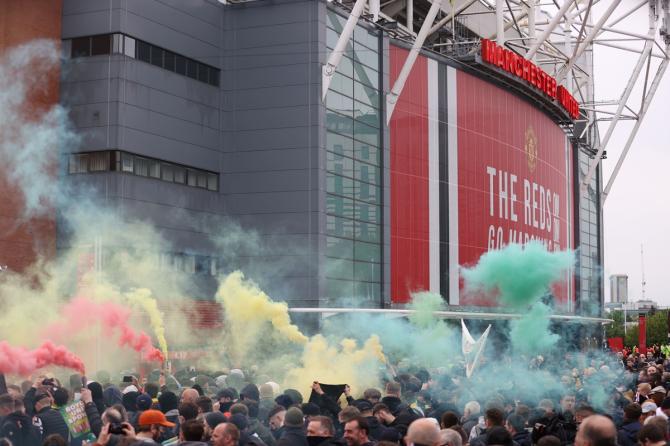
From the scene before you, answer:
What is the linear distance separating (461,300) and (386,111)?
39.7ft

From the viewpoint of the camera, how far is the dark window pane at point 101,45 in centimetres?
3875

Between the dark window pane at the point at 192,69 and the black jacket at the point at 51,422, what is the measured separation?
3134 centimetres

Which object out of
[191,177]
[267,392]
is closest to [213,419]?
[267,392]

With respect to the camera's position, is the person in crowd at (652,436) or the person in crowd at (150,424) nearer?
the person in crowd at (652,436)

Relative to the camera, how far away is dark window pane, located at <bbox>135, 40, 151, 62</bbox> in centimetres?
3941

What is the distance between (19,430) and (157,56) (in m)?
30.8

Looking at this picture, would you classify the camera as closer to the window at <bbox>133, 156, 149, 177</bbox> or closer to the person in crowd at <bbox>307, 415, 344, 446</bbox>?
the person in crowd at <bbox>307, 415, 344, 446</bbox>

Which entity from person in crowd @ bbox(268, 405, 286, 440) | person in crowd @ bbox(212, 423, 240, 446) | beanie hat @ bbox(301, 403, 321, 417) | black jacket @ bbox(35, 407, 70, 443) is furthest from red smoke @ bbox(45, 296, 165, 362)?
person in crowd @ bbox(212, 423, 240, 446)

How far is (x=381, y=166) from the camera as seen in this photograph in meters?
48.2

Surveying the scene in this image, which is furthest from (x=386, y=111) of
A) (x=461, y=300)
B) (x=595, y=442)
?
(x=595, y=442)

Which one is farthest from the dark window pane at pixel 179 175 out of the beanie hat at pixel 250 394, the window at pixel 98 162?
the beanie hat at pixel 250 394

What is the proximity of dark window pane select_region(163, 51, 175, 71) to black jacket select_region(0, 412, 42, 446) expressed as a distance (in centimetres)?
3088

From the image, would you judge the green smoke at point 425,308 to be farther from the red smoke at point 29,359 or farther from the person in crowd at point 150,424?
the person in crowd at point 150,424

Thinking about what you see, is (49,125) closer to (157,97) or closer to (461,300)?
(157,97)
